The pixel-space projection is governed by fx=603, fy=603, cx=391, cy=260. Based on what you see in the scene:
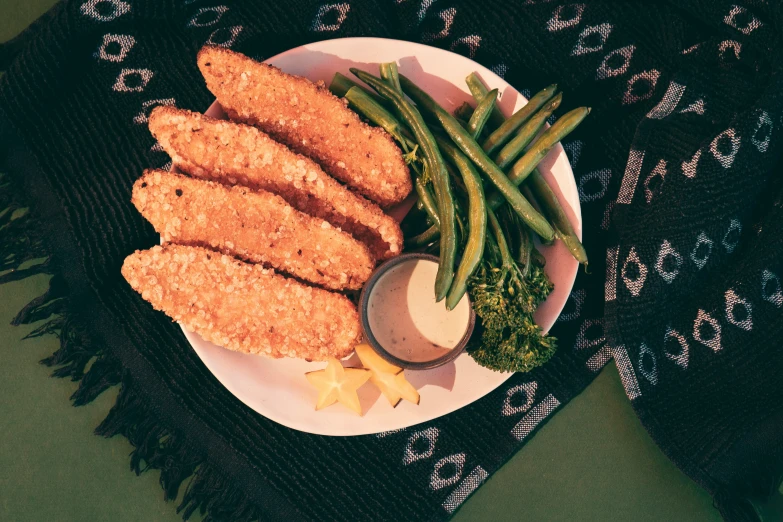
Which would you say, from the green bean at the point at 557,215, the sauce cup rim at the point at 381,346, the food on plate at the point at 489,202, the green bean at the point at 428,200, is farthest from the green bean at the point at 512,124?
the sauce cup rim at the point at 381,346

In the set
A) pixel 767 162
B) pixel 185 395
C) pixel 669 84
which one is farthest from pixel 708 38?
pixel 185 395

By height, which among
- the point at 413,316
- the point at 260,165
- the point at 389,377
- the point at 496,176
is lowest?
the point at 389,377

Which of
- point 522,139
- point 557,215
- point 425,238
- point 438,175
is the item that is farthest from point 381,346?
point 522,139

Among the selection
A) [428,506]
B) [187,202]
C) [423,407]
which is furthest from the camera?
[428,506]

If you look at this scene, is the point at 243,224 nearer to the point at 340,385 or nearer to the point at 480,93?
the point at 340,385

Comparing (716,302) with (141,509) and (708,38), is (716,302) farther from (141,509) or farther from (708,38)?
(141,509)

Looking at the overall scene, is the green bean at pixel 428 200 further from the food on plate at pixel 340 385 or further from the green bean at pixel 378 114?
the food on plate at pixel 340 385
